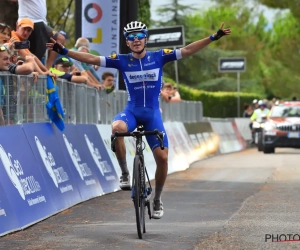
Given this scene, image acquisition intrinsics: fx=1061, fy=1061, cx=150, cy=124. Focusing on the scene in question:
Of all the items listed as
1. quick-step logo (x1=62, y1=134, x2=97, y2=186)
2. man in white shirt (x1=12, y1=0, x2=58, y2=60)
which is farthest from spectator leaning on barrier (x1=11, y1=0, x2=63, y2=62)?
quick-step logo (x1=62, y1=134, x2=97, y2=186)

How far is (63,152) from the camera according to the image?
14.8 meters

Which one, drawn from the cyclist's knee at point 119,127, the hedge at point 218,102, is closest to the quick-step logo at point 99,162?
the cyclist's knee at point 119,127

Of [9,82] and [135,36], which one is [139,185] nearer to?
[135,36]

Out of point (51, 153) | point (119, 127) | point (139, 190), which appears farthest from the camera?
point (51, 153)

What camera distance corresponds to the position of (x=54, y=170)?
13.9 metres

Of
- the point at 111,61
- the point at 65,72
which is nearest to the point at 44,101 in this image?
the point at 65,72

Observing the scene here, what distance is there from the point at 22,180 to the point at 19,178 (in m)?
0.10

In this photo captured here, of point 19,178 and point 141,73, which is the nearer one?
point 19,178

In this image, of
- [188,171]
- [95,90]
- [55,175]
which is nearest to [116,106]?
[95,90]

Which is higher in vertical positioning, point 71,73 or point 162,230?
point 71,73

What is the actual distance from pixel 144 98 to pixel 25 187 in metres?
1.71

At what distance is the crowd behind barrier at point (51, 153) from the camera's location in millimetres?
11922

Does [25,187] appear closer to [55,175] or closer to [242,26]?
[55,175]
